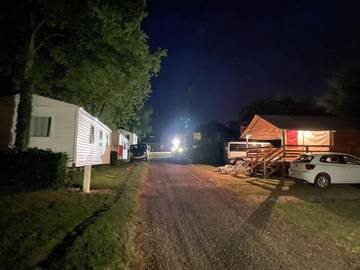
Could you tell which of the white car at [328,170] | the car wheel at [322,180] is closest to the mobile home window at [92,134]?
→ the white car at [328,170]

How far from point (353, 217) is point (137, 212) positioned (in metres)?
5.95

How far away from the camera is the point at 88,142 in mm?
20234

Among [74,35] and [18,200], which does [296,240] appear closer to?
[18,200]

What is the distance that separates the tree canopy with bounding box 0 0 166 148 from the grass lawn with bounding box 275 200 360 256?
11.4 meters

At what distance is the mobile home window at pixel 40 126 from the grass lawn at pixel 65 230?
6.63m

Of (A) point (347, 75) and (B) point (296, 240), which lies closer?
(B) point (296, 240)

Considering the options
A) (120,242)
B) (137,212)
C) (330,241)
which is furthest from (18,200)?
(330,241)

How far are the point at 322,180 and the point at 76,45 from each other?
547 inches

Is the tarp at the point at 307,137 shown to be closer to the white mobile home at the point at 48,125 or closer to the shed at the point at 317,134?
the shed at the point at 317,134

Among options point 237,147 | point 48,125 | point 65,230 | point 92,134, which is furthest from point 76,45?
point 237,147

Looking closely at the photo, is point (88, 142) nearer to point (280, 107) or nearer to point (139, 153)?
point (139, 153)

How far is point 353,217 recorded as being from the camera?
8688 millimetres

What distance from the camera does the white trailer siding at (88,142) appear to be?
58.6 ft

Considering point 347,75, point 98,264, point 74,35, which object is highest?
point 347,75
